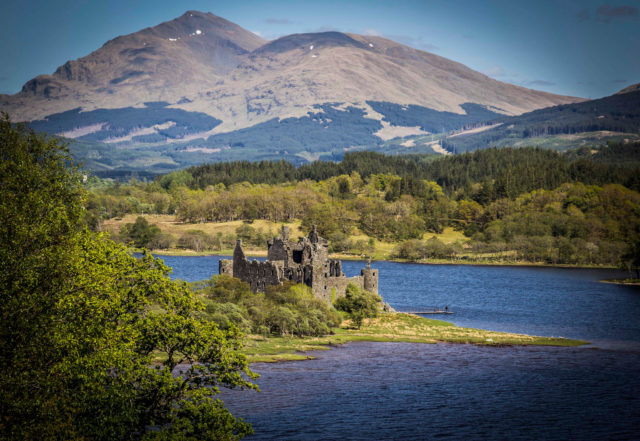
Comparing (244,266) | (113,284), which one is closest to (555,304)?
(244,266)

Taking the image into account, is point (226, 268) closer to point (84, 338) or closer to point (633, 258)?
point (84, 338)

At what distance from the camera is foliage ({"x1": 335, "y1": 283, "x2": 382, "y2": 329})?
280ft

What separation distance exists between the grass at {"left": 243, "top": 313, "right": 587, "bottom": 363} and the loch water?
2079 mm

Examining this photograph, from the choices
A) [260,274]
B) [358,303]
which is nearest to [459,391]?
[358,303]

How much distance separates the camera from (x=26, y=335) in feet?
98.5

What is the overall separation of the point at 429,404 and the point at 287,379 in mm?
12090

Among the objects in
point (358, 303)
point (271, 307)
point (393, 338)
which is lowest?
point (393, 338)

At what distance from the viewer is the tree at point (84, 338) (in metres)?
29.6

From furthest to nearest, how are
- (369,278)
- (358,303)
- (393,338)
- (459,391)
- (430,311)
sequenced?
(430,311) < (369,278) < (358,303) < (393,338) < (459,391)

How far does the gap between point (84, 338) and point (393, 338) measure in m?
51.0

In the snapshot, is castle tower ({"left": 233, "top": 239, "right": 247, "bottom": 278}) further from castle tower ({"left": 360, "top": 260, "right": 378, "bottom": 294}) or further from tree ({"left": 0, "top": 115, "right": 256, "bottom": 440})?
tree ({"left": 0, "top": 115, "right": 256, "bottom": 440})

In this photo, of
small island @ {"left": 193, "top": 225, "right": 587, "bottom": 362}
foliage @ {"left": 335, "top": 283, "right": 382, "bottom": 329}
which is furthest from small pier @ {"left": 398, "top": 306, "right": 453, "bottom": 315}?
foliage @ {"left": 335, "top": 283, "right": 382, "bottom": 329}

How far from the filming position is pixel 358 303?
281 ft

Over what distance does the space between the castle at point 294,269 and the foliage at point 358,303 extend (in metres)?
1.17
